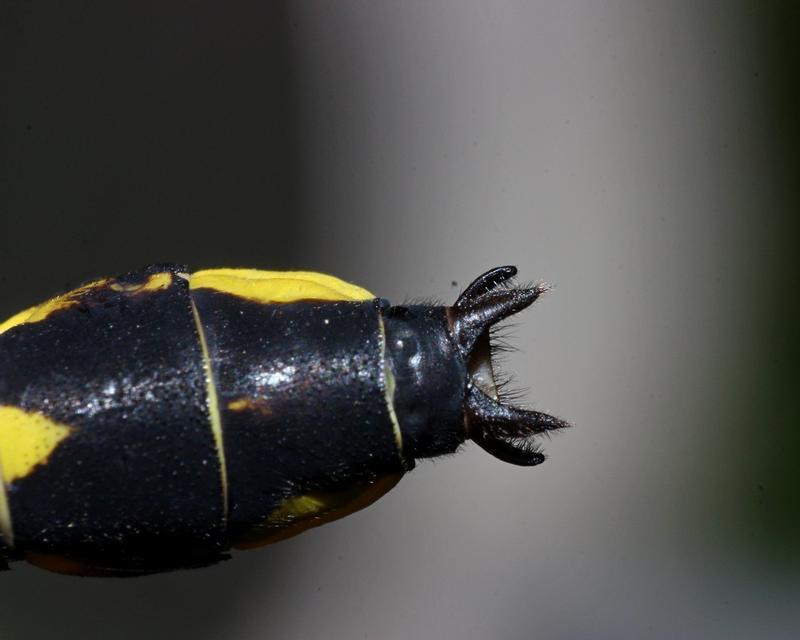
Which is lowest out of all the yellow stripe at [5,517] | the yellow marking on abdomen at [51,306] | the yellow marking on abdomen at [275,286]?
the yellow stripe at [5,517]

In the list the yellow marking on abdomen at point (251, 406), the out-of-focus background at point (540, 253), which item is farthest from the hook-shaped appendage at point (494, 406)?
the out-of-focus background at point (540, 253)

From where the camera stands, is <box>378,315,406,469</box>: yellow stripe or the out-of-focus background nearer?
<box>378,315,406,469</box>: yellow stripe

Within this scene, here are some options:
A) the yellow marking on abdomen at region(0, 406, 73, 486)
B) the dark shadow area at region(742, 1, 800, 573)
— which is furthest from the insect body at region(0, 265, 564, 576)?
the dark shadow area at region(742, 1, 800, 573)

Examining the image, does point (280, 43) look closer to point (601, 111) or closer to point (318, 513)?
point (601, 111)

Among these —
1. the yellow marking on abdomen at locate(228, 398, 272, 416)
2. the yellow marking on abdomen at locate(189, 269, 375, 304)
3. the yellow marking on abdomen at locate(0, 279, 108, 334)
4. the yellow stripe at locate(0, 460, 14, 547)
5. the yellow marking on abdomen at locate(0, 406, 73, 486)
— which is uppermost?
the yellow marking on abdomen at locate(189, 269, 375, 304)

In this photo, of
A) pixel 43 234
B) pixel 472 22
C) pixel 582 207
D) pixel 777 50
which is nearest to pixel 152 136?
pixel 43 234

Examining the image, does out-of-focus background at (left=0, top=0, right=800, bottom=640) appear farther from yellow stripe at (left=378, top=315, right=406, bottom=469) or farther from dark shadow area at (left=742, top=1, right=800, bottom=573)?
yellow stripe at (left=378, top=315, right=406, bottom=469)

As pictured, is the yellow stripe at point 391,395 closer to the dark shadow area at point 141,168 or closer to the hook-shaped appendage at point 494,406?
the hook-shaped appendage at point 494,406

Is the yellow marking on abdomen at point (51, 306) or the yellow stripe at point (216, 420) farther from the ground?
the yellow marking on abdomen at point (51, 306)
